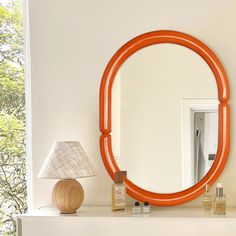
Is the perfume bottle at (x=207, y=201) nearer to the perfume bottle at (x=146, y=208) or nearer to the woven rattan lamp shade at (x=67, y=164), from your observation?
the perfume bottle at (x=146, y=208)

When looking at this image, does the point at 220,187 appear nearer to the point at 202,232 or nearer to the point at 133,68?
the point at 202,232

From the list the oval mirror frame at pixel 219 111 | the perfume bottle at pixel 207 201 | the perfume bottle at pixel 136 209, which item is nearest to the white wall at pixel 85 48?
the oval mirror frame at pixel 219 111

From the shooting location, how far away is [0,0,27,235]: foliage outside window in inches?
114

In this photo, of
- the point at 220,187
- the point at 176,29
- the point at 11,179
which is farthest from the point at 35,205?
the point at 176,29

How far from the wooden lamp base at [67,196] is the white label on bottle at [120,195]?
0.16m

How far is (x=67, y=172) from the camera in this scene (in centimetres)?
239

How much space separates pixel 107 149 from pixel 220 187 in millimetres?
591

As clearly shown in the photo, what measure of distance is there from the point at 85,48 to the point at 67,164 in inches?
25.5

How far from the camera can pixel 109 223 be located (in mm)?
2354

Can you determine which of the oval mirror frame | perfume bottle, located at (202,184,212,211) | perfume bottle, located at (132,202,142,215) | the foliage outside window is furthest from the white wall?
perfume bottle, located at (202,184,212,211)

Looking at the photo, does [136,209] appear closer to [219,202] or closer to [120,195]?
[120,195]

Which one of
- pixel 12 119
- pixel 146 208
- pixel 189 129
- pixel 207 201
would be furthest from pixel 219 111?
pixel 12 119

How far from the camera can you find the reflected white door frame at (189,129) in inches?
100

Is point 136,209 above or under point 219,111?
under
